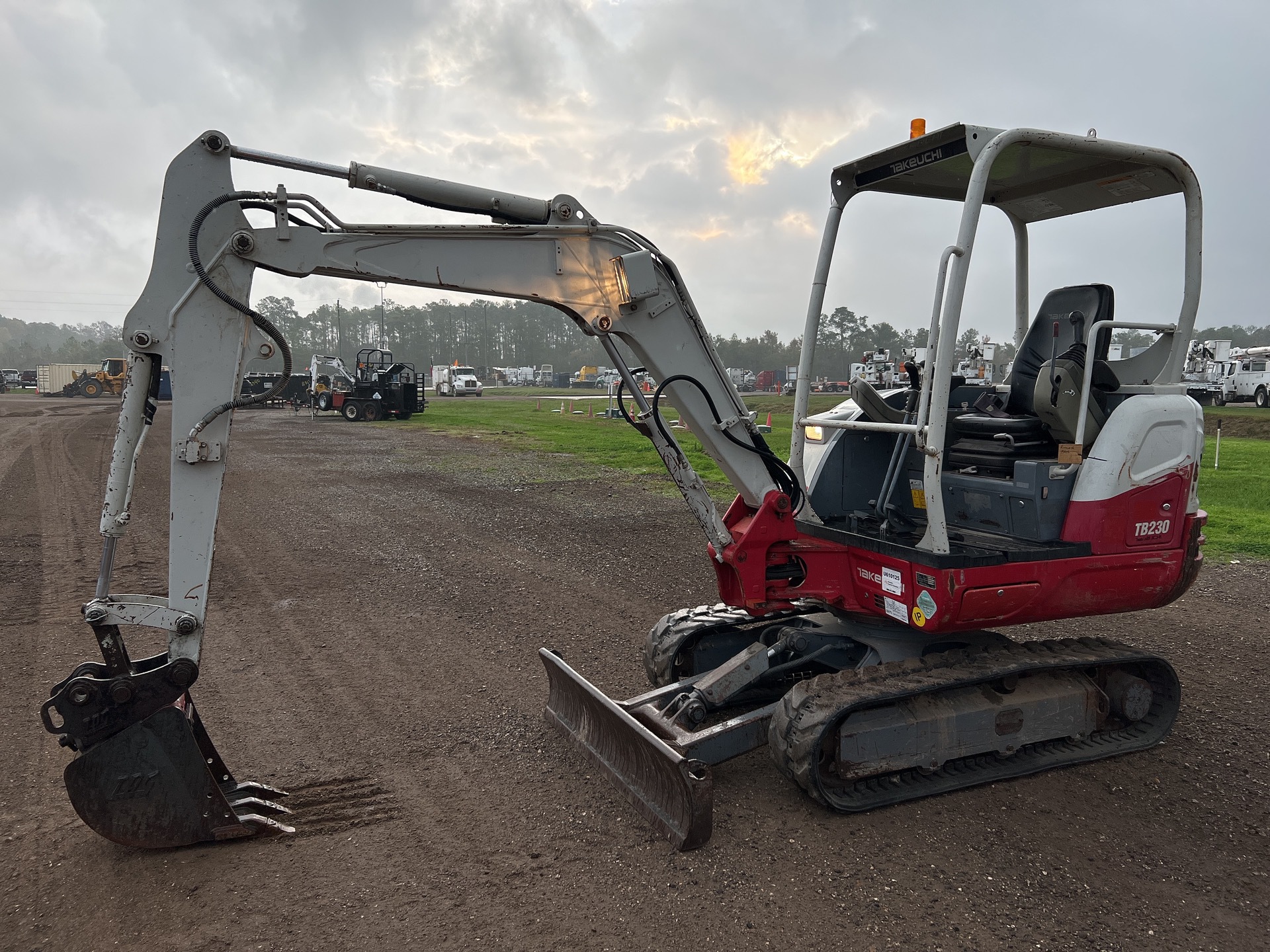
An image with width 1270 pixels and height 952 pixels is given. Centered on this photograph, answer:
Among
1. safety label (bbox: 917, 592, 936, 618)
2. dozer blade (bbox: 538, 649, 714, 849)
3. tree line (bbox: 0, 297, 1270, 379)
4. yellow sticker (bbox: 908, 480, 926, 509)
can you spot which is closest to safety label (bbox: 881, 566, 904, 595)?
safety label (bbox: 917, 592, 936, 618)

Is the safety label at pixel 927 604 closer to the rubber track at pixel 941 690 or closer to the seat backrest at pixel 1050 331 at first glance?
the rubber track at pixel 941 690

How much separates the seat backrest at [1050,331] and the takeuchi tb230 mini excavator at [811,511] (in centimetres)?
2

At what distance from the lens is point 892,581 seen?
173 inches

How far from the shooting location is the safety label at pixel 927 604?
414 centimetres

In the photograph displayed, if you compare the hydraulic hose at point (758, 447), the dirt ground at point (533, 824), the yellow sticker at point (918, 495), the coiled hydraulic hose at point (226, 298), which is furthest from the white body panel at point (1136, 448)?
the coiled hydraulic hose at point (226, 298)

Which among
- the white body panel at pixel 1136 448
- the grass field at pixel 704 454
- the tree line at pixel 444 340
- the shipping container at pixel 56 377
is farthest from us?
the tree line at pixel 444 340

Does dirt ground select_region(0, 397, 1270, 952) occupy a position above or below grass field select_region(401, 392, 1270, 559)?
below

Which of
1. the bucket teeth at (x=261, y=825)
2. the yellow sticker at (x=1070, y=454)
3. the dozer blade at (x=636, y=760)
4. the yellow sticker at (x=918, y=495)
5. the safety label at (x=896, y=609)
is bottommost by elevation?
the bucket teeth at (x=261, y=825)

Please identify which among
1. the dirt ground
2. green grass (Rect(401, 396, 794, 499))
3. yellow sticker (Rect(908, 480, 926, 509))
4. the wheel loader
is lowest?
the dirt ground

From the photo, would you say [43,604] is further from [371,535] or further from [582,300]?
[582,300]

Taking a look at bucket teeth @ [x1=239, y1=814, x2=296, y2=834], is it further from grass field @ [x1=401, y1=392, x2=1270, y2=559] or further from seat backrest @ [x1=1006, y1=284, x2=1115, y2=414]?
seat backrest @ [x1=1006, y1=284, x2=1115, y2=414]

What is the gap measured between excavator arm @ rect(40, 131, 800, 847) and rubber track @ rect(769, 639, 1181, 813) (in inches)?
96.3

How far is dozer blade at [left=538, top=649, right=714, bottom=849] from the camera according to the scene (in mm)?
3660

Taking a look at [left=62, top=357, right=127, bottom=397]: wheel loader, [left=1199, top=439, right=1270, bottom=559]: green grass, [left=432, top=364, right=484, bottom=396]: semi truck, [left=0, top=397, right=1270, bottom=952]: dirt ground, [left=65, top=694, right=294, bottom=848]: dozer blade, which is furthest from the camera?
[left=432, top=364, right=484, bottom=396]: semi truck
